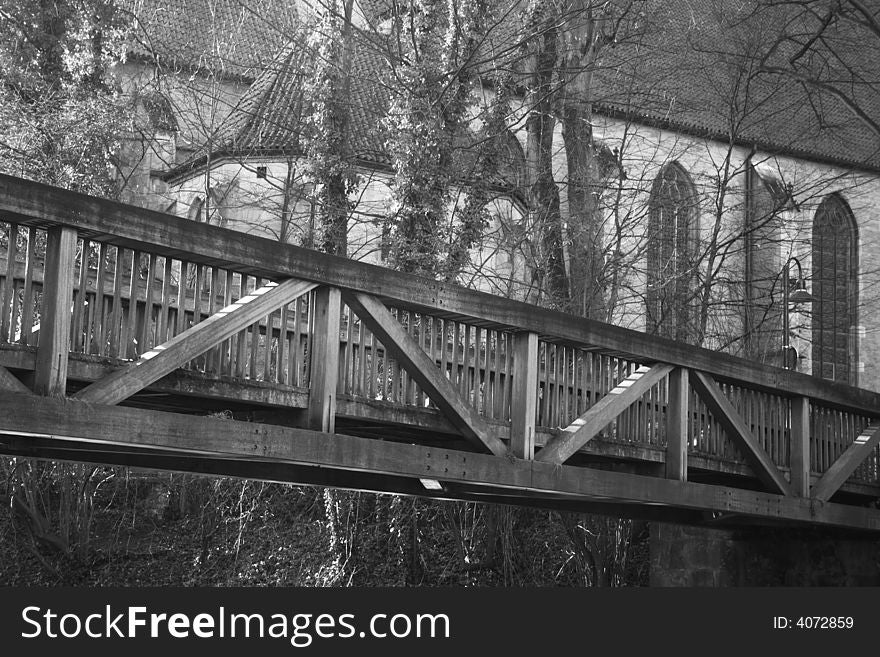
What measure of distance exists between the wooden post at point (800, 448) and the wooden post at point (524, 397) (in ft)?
12.0

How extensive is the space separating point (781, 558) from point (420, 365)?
626 cm

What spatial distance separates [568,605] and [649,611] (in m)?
1.13

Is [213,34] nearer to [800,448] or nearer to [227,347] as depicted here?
[800,448]

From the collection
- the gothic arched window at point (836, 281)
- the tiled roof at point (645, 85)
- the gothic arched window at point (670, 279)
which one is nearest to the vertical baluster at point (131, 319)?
the tiled roof at point (645, 85)

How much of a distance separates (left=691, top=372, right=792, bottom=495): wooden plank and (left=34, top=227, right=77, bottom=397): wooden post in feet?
17.2

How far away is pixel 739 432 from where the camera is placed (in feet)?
32.9

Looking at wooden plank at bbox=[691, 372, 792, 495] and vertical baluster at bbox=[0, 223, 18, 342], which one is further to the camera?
wooden plank at bbox=[691, 372, 792, 495]

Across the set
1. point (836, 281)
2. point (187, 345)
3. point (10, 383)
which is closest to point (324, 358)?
point (187, 345)

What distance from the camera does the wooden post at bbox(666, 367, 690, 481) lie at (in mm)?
9539

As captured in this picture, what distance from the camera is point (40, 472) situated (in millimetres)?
17828

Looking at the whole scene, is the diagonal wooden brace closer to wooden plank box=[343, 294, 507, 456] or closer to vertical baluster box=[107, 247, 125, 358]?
vertical baluster box=[107, 247, 125, 358]

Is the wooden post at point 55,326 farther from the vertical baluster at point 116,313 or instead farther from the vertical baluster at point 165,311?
the vertical baluster at point 165,311

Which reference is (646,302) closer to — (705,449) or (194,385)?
(705,449)

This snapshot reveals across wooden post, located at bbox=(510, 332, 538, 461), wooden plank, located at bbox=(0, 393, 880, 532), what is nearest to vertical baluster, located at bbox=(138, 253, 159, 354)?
wooden plank, located at bbox=(0, 393, 880, 532)
